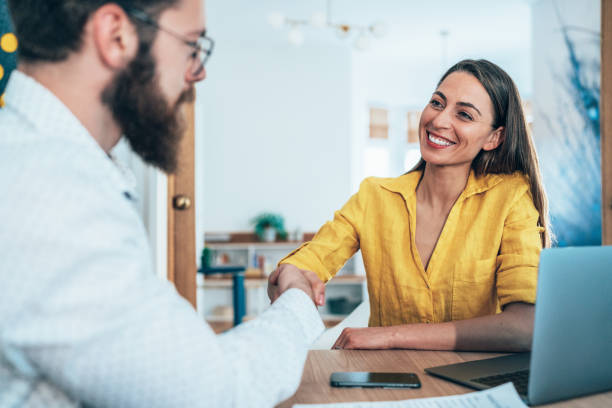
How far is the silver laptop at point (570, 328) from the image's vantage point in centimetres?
78

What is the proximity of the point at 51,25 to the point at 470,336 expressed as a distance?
1.01 m

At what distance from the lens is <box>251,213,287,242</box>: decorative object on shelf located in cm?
584

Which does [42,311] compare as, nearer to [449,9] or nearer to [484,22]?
[449,9]

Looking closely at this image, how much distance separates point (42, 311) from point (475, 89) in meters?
1.41

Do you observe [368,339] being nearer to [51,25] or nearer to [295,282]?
[295,282]

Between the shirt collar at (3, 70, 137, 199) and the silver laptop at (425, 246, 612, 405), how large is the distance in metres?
0.63

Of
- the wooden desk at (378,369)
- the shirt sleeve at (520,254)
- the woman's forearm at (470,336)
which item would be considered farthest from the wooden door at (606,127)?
the wooden desk at (378,369)

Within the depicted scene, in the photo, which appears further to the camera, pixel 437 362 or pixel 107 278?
pixel 437 362

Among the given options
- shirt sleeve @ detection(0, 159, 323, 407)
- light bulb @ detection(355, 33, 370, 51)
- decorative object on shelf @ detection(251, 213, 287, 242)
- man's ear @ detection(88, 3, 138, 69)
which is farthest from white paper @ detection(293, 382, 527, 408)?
decorative object on shelf @ detection(251, 213, 287, 242)

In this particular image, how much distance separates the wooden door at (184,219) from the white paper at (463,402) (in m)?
1.74

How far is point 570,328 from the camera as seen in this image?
2.64 feet

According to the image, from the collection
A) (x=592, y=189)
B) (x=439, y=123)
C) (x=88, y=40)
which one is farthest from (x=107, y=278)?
(x=592, y=189)

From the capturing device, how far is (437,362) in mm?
1050

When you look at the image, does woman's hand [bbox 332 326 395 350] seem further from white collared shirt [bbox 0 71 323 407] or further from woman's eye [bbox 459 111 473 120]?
woman's eye [bbox 459 111 473 120]
